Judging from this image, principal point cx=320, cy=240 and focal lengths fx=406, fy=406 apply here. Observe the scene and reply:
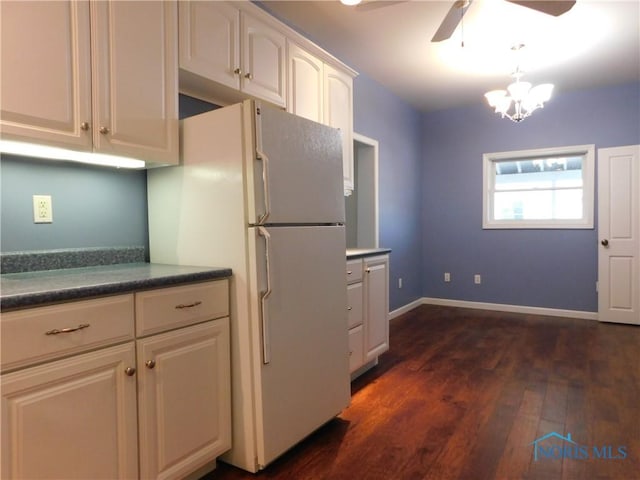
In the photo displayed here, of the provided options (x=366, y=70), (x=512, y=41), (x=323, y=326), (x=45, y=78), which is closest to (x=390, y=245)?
(x=366, y=70)

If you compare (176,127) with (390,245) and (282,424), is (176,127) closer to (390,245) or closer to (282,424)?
(282,424)

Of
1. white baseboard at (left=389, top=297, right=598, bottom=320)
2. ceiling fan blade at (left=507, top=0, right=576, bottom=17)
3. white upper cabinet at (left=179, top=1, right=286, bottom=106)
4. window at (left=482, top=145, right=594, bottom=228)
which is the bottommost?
white baseboard at (left=389, top=297, right=598, bottom=320)

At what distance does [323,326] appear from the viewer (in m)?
2.06

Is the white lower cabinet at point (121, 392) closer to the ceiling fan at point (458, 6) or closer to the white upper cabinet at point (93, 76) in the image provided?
the white upper cabinet at point (93, 76)

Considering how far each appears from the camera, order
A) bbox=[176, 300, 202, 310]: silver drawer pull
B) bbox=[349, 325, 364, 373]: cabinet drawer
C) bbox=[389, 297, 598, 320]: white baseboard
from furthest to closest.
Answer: bbox=[389, 297, 598, 320]: white baseboard → bbox=[349, 325, 364, 373]: cabinet drawer → bbox=[176, 300, 202, 310]: silver drawer pull

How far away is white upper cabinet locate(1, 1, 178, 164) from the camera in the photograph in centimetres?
138

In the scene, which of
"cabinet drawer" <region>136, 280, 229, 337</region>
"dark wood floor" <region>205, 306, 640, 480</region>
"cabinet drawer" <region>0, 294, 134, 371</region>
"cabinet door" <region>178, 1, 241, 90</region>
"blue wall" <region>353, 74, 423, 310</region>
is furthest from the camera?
"blue wall" <region>353, 74, 423, 310</region>

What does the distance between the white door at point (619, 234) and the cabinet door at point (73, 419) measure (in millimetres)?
4848

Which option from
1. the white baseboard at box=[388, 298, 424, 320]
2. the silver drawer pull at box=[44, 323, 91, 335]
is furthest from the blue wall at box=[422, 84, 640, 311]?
the silver drawer pull at box=[44, 323, 91, 335]

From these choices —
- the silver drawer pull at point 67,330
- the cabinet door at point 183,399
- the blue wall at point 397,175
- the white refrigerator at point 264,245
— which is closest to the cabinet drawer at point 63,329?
the silver drawer pull at point 67,330

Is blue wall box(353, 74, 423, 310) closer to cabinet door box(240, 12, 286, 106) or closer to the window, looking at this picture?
the window

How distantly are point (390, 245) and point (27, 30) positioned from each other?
383cm

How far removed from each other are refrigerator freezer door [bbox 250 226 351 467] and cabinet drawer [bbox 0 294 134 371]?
0.56m

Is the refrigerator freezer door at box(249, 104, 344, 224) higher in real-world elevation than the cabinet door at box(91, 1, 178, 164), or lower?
lower
